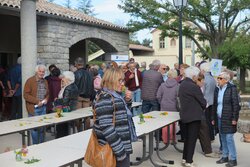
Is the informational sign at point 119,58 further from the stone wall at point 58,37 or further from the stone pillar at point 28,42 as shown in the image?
the stone pillar at point 28,42

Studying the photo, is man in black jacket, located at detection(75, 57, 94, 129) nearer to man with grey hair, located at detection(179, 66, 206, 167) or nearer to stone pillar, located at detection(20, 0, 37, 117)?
stone pillar, located at detection(20, 0, 37, 117)

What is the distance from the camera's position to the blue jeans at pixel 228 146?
6133 millimetres

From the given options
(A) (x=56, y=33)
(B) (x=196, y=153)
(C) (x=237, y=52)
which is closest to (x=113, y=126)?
(B) (x=196, y=153)

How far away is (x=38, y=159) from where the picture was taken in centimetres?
368

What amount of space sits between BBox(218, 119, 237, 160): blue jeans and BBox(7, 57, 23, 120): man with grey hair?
5332 mm

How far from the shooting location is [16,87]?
9453 mm

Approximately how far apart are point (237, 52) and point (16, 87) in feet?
46.8

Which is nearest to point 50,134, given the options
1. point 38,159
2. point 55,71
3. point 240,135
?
point 55,71

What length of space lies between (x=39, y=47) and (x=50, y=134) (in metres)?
2.92

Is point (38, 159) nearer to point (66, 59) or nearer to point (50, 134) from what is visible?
point (50, 134)

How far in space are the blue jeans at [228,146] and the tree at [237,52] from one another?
1500 cm

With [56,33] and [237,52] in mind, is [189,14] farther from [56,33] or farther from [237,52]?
[56,33]

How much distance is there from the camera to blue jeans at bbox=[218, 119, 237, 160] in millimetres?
6133

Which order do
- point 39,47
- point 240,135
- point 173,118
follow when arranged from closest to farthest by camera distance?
point 173,118 → point 240,135 → point 39,47
